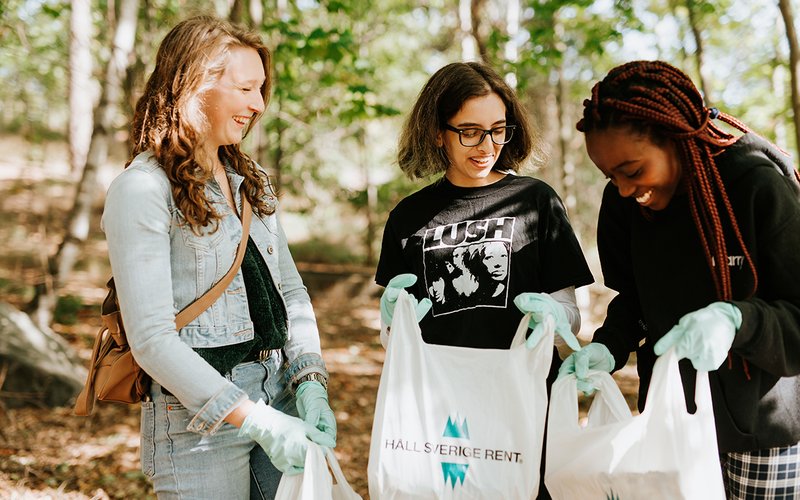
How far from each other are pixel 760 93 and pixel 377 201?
25.9ft

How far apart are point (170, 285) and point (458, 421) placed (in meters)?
0.92

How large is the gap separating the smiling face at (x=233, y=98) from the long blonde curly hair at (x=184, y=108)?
22mm

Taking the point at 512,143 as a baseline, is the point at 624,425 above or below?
below

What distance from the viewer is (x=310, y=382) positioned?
6.44 feet

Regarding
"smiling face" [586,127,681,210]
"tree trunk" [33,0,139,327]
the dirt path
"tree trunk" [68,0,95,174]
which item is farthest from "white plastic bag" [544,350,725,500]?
"tree trunk" [68,0,95,174]

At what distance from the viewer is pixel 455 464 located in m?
1.83

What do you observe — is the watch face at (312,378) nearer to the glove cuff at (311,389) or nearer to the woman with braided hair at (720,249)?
the glove cuff at (311,389)

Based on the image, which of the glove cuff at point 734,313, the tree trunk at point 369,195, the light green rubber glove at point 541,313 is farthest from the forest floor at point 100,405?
the glove cuff at point 734,313

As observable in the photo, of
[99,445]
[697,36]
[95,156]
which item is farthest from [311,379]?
[697,36]

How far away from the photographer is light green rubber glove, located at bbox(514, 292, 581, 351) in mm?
1838

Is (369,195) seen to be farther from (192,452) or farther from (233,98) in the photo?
(192,452)

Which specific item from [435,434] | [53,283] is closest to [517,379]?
[435,434]

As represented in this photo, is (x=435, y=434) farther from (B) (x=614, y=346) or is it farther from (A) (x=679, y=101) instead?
(A) (x=679, y=101)

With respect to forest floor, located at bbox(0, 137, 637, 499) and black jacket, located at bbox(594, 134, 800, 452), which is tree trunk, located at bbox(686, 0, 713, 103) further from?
black jacket, located at bbox(594, 134, 800, 452)
